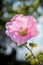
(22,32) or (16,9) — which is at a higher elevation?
(16,9)

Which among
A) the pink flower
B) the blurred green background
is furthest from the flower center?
the blurred green background

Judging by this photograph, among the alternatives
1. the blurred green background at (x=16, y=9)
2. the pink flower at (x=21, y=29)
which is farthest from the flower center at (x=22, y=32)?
the blurred green background at (x=16, y=9)

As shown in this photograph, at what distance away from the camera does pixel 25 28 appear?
60 centimetres

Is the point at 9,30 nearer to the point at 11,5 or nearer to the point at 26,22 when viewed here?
the point at 26,22

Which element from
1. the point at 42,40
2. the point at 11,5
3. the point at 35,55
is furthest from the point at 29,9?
the point at 35,55

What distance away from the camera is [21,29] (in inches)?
23.8

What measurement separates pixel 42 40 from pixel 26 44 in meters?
0.22

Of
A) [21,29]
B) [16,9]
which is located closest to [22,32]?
[21,29]

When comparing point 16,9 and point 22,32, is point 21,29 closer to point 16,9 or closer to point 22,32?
point 22,32

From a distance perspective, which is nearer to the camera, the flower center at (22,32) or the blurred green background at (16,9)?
the flower center at (22,32)

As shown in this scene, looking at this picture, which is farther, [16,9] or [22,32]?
[16,9]

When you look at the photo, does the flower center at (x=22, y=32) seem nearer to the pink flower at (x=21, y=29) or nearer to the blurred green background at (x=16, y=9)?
the pink flower at (x=21, y=29)

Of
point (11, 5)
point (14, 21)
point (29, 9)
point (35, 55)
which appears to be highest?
point (11, 5)

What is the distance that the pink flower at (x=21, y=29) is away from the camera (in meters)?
0.58
